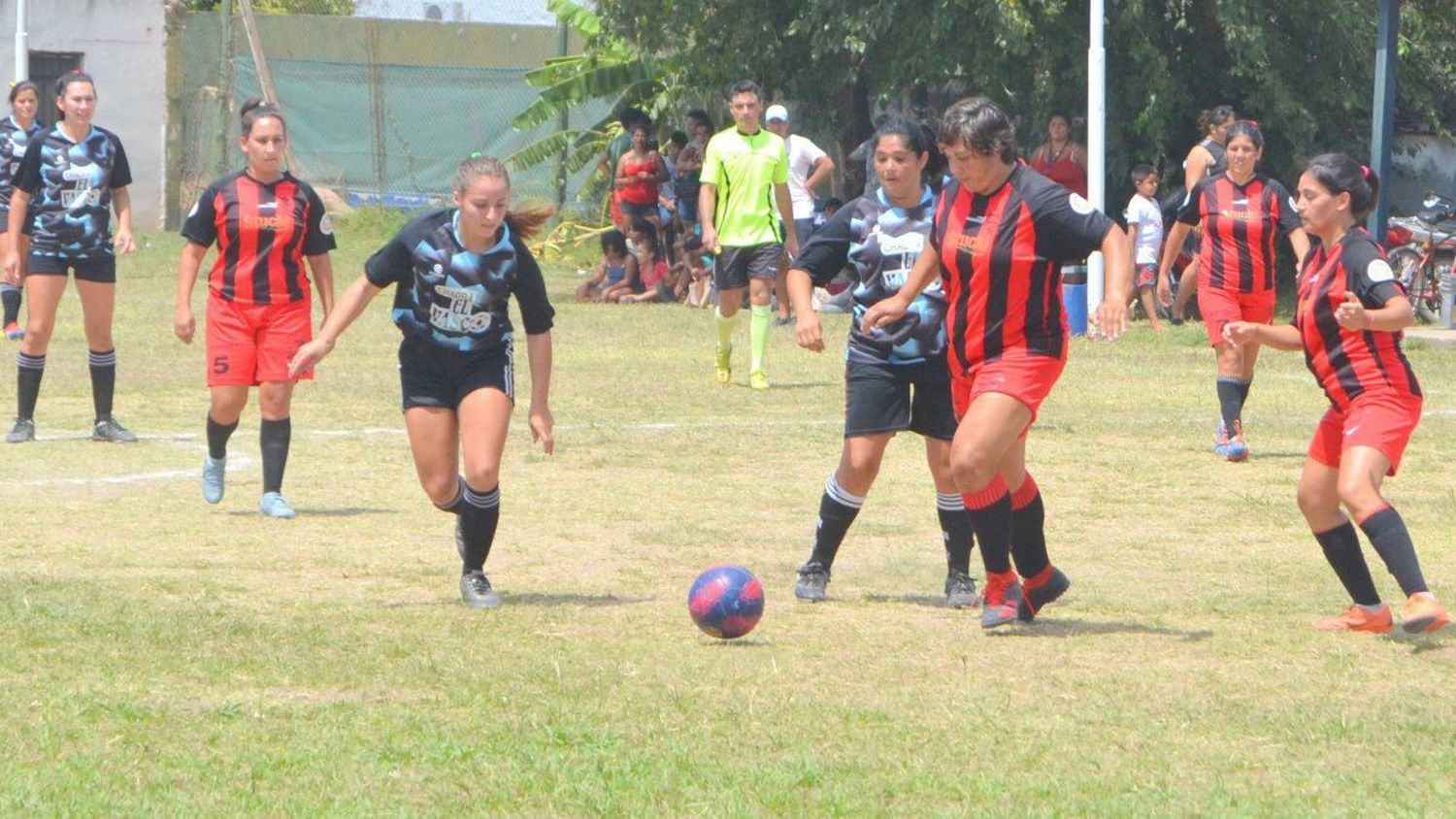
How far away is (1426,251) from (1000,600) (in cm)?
1566

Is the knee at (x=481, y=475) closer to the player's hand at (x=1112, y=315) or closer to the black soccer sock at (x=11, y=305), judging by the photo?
the player's hand at (x=1112, y=315)

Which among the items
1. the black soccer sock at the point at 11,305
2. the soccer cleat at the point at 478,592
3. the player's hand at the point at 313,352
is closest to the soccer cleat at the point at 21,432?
the player's hand at the point at 313,352

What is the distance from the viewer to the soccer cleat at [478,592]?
7.35 m

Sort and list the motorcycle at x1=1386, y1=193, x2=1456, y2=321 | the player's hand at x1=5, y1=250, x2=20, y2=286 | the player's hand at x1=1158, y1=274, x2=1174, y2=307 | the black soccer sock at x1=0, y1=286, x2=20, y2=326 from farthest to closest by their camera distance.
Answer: the player's hand at x1=1158, y1=274, x2=1174, y2=307
the motorcycle at x1=1386, y1=193, x2=1456, y2=321
the black soccer sock at x1=0, y1=286, x2=20, y2=326
the player's hand at x1=5, y1=250, x2=20, y2=286

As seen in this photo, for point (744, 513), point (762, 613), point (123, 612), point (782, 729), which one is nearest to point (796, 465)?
point (744, 513)

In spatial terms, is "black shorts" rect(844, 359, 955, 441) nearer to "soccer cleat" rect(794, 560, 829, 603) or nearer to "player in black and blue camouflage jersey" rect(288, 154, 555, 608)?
→ "soccer cleat" rect(794, 560, 829, 603)

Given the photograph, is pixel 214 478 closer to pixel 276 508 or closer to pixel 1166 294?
pixel 276 508

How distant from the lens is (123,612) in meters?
6.95

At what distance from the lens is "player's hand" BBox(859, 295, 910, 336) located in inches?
278

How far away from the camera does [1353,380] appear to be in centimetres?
698

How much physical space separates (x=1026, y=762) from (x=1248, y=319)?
726cm

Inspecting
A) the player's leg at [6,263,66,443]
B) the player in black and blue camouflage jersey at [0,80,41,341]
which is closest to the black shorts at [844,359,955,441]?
the player's leg at [6,263,66,443]

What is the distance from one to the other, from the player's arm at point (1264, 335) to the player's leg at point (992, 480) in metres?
0.83

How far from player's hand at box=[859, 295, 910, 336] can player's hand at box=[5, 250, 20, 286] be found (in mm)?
6772
